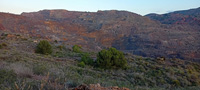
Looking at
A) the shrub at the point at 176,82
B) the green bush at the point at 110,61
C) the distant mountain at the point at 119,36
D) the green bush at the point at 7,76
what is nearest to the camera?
the green bush at the point at 7,76

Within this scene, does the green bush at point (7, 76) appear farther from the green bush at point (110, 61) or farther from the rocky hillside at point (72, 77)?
the green bush at point (110, 61)

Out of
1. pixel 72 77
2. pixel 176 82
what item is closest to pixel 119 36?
pixel 176 82

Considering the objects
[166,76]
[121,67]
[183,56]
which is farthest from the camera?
[183,56]

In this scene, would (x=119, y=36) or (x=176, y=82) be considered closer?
(x=176, y=82)

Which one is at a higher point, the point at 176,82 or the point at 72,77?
the point at 72,77

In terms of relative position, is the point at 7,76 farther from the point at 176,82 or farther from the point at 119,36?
the point at 119,36

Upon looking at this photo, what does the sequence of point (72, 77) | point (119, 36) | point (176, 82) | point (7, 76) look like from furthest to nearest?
point (119, 36), point (176, 82), point (72, 77), point (7, 76)

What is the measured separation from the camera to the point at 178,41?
44.4 metres

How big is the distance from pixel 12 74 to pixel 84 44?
36552mm

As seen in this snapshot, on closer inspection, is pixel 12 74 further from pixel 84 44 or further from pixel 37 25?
pixel 37 25

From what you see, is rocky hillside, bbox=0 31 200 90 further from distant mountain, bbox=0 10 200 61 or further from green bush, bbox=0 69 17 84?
distant mountain, bbox=0 10 200 61

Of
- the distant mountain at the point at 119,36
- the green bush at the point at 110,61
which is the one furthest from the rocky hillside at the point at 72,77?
the distant mountain at the point at 119,36

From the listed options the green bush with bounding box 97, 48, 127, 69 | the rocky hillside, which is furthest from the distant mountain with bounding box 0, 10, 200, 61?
the green bush with bounding box 97, 48, 127, 69

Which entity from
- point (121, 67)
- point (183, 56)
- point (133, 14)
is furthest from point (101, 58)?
point (133, 14)
